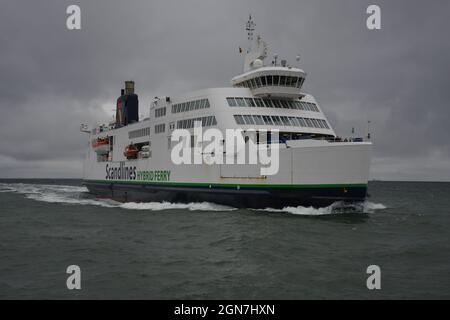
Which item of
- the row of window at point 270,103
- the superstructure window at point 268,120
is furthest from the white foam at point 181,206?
the row of window at point 270,103

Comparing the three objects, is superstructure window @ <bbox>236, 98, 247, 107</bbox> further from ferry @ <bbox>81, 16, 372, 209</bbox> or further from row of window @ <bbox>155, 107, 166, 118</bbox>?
row of window @ <bbox>155, 107, 166, 118</bbox>

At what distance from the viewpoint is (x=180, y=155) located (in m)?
26.0

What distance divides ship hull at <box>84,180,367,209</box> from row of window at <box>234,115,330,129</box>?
13.0ft

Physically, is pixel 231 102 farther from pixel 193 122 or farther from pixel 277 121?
pixel 277 121

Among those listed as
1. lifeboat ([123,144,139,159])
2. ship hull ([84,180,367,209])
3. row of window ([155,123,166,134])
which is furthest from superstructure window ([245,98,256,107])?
lifeboat ([123,144,139,159])

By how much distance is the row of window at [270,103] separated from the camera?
79.8 feet

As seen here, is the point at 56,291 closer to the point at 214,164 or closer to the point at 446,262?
the point at 446,262

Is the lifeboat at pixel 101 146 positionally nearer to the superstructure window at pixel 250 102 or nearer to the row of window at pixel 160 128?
the row of window at pixel 160 128

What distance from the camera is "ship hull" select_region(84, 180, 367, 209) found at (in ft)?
64.1

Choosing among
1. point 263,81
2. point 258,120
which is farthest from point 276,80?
point 258,120
